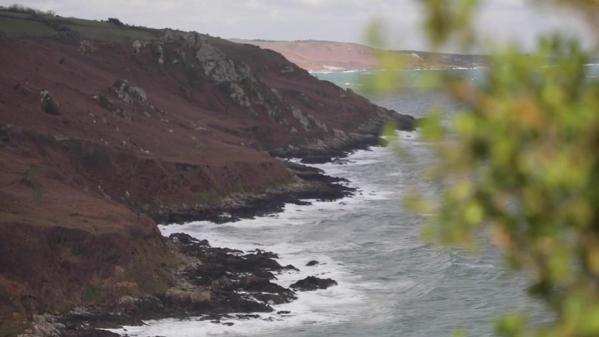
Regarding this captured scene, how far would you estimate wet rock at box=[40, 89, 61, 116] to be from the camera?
49.1 metres

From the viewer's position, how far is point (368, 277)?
111 ft

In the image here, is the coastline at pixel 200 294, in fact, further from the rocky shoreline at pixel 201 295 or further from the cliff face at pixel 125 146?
the cliff face at pixel 125 146

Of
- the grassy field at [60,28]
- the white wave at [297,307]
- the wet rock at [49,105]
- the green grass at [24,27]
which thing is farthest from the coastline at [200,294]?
the grassy field at [60,28]

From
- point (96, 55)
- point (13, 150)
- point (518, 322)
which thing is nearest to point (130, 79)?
point (96, 55)

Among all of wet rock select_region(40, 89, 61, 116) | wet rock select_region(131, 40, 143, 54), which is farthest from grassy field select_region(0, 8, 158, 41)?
wet rock select_region(40, 89, 61, 116)

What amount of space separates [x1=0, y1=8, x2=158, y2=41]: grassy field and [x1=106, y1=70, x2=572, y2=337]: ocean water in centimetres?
3989

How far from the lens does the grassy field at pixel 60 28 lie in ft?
270

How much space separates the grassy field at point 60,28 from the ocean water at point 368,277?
131ft

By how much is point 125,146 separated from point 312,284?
19474 millimetres

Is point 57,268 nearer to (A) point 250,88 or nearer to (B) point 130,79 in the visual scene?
(B) point 130,79

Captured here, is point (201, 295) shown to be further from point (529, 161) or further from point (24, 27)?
point (24, 27)

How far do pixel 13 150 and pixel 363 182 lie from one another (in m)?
26.8

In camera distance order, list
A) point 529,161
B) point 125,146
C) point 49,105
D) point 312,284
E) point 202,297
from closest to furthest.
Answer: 1. point 529,161
2. point 202,297
3. point 312,284
4. point 125,146
5. point 49,105

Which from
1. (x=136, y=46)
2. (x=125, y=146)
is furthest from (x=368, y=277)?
(x=136, y=46)
